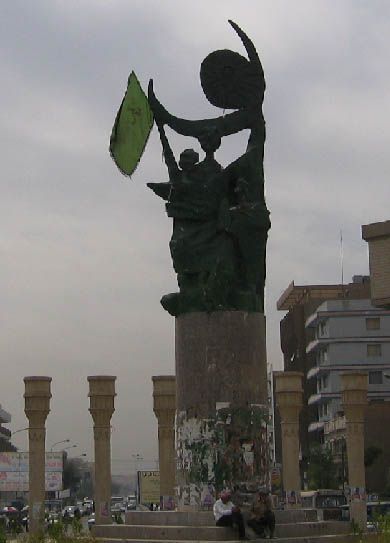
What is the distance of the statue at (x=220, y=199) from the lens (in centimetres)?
1797

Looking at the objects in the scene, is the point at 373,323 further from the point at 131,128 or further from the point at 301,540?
the point at 301,540

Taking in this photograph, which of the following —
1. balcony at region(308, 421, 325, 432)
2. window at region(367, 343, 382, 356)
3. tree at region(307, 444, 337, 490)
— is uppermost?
window at region(367, 343, 382, 356)

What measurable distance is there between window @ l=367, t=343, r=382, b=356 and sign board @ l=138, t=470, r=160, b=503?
91.2 feet

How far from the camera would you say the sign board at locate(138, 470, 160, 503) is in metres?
44.2

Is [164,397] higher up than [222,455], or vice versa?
[164,397]

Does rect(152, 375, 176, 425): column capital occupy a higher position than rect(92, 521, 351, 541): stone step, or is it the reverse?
rect(152, 375, 176, 425): column capital

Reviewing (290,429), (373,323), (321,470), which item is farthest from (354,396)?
(373,323)

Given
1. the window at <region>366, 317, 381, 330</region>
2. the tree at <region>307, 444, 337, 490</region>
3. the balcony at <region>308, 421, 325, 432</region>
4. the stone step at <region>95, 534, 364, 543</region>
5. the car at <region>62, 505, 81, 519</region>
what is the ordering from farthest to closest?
the balcony at <region>308, 421, 325, 432</region> → the window at <region>366, 317, 381, 330</region> → the tree at <region>307, 444, 337, 490</region> → the car at <region>62, 505, 81, 519</region> → the stone step at <region>95, 534, 364, 543</region>

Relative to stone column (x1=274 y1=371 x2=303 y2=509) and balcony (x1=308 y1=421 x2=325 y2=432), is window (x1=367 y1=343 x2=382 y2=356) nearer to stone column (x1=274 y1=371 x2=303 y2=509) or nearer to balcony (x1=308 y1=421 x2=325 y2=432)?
balcony (x1=308 y1=421 x2=325 y2=432)

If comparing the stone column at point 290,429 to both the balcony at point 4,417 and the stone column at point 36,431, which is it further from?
the balcony at point 4,417

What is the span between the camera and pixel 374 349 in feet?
228

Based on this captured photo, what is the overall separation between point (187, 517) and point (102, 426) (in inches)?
654

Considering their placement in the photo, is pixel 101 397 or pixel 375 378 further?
pixel 375 378

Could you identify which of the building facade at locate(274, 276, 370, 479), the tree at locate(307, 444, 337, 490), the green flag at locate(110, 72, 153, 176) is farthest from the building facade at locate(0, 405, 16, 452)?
the green flag at locate(110, 72, 153, 176)
